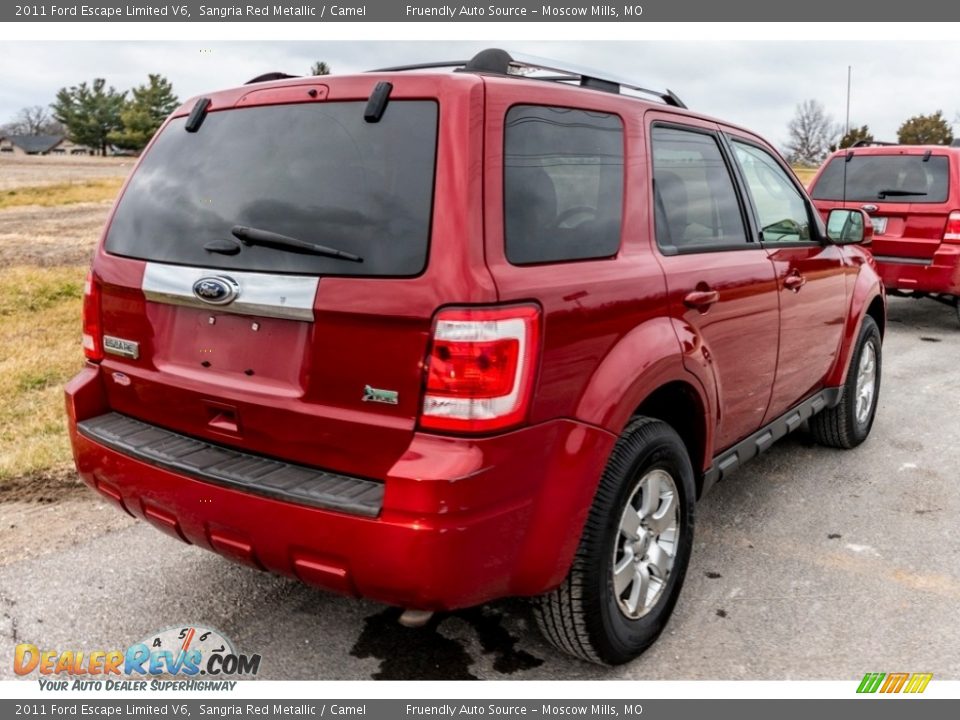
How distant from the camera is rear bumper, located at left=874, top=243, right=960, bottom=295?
8508 millimetres

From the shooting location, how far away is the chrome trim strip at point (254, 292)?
2.35 meters

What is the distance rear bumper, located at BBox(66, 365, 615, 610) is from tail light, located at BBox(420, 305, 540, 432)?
6 centimetres

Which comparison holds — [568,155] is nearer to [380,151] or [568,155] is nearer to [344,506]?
[380,151]

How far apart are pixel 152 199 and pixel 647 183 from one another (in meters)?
1.72

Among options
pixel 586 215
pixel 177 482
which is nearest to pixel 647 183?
pixel 586 215

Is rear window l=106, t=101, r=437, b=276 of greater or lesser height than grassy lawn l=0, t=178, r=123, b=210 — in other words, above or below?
below

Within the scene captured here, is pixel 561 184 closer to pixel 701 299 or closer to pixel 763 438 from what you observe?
pixel 701 299

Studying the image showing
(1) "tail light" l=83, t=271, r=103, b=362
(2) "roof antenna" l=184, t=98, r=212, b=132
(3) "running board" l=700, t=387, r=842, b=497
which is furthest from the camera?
(3) "running board" l=700, t=387, r=842, b=497

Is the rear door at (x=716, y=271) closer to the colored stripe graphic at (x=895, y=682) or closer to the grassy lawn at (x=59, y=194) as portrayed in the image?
the colored stripe graphic at (x=895, y=682)

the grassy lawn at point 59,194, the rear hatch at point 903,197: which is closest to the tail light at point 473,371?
the rear hatch at point 903,197

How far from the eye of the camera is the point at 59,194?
2794 centimetres

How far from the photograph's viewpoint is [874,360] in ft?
17.4

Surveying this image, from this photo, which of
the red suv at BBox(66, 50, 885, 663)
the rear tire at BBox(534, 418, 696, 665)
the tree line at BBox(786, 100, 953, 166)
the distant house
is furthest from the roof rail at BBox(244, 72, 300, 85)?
the distant house

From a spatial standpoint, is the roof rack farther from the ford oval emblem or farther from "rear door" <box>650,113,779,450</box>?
the ford oval emblem
